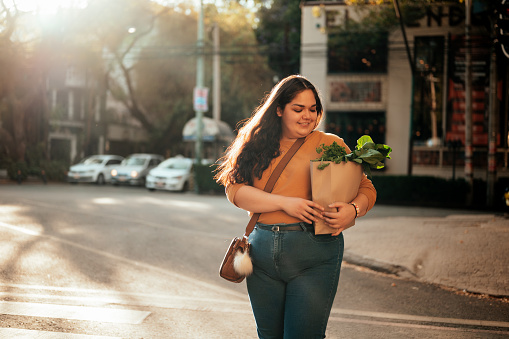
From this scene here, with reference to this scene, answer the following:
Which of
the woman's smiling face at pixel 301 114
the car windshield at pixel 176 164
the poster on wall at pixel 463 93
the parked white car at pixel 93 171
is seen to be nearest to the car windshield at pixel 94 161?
the parked white car at pixel 93 171

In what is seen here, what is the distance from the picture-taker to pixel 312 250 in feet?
8.90

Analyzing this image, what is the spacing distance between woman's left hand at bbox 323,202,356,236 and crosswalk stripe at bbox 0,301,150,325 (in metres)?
2.97

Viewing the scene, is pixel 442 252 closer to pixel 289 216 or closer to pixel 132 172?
pixel 289 216

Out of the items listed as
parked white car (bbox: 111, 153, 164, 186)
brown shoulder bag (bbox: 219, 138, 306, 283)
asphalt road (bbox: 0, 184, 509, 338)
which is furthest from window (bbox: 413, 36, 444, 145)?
brown shoulder bag (bbox: 219, 138, 306, 283)

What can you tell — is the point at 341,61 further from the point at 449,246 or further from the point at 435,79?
the point at 449,246

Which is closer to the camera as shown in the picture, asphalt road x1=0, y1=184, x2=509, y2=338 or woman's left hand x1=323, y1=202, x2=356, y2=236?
woman's left hand x1=323, y1=202, x2=356, y2=236

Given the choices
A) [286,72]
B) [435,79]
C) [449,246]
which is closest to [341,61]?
[435,79]

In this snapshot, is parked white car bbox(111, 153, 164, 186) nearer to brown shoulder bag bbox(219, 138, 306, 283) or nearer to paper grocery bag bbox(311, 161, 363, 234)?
brown shoulder bag bbox(219, 138, 306, 283)

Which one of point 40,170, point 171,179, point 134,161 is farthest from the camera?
point 134,161

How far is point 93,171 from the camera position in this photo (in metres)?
27.7

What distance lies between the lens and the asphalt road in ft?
16.2

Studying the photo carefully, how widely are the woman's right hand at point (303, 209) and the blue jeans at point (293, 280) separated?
8 centimetres

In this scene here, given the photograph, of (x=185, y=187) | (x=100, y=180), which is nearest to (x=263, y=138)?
(x=185, y=187)

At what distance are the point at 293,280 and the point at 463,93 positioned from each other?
22588 millimetres
